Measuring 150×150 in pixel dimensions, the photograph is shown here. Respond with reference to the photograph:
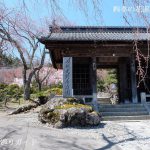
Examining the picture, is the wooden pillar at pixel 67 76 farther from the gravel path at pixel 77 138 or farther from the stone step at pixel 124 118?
the gravel path at pixel 77 138

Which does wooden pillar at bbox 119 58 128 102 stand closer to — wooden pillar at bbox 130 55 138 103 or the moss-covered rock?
wooden pillar at bbox 130 55 138 103

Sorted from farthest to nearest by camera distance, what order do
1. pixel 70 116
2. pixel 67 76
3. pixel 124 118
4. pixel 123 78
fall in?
pixel 123 78 < pixel 67 76 < pixel 124 118 < pixel 70 116

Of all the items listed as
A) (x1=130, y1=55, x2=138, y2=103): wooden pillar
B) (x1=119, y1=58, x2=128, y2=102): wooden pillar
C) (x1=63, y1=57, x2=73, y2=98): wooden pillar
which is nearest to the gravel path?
(x1=130, y1=55, x2=138, y2=103): wooden pillar

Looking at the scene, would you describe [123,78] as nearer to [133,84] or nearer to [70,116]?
[133,84]

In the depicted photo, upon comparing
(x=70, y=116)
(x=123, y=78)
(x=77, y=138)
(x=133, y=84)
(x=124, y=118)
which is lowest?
(x=77, y=138)

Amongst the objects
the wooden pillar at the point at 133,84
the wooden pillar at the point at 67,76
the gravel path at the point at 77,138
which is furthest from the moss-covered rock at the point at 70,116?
the wooden pillar at the point at 133,84

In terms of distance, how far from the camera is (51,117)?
456 inches

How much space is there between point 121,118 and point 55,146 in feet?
19.7

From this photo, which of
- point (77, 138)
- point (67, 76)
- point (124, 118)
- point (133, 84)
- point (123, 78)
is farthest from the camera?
A: point (123, 78)

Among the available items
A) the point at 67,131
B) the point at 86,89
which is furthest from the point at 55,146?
the point at 86,89

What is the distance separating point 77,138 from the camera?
362 inches

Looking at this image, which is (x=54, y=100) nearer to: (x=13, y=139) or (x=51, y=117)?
(x=51, y=117)

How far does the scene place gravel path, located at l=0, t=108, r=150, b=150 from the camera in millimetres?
8055

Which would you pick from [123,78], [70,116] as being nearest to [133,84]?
[123,78]
